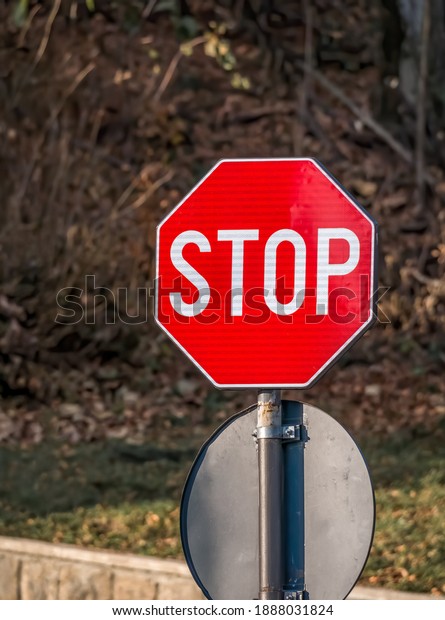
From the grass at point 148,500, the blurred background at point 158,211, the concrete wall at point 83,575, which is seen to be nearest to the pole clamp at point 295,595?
the concrete wall at point 83,575

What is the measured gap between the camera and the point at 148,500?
36.6 feet

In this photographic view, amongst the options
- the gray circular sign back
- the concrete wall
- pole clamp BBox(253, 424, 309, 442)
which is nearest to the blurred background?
the concrete wall

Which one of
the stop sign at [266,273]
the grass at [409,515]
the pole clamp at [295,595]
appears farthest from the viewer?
the grass at [409,515]

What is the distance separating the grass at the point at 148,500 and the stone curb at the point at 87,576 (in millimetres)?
897

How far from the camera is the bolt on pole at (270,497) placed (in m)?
4.22

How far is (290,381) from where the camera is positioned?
4320 mm

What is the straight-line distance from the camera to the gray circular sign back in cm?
426

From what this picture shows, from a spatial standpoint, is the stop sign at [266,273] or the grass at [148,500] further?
the grass at [148,500]

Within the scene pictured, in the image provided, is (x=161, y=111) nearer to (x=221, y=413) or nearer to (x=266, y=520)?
(x=221, y=413)

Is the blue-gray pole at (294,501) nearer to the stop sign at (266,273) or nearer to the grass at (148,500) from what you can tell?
the stop sign at (266,273)

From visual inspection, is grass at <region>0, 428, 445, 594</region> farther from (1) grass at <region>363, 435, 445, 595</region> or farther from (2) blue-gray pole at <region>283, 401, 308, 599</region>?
(2) blue-gray pole at <region>283, 401, 308, 599</region>

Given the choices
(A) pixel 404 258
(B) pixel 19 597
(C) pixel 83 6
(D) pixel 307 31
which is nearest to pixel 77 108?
(C) pixel 83 6

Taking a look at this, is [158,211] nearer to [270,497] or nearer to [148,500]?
[148,500]

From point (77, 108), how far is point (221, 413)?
5.32 meters
